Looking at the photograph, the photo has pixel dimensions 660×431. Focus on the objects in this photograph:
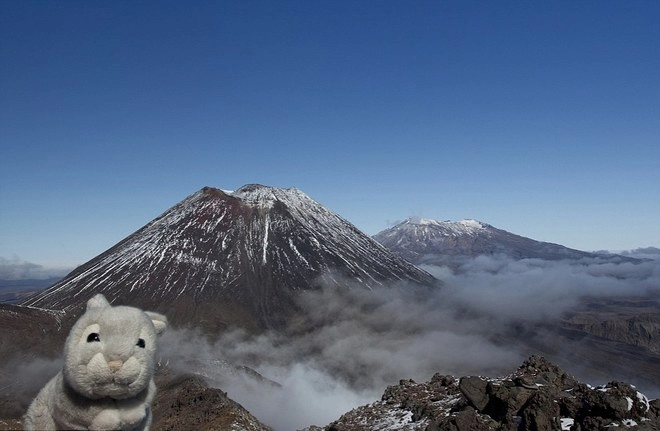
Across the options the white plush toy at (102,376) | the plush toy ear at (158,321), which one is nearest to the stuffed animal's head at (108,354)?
the white plush toy at (102,376)

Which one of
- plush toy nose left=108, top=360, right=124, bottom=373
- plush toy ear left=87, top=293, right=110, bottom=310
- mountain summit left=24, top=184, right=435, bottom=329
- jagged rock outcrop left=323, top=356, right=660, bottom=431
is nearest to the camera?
plush toy nose left=108, top=360, right=124, bottom=373

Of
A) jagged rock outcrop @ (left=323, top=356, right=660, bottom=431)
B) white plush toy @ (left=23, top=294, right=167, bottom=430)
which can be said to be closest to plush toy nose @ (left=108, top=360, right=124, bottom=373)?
white plush toy @ (left=23, top=294, right=167, bottom=430)

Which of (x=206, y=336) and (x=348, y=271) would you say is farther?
(x=348, y=271)

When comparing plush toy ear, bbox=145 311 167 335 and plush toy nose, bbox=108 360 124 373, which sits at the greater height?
plush toy ear, bbox=145 311 167 335

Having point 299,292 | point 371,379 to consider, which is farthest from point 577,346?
point 299,292

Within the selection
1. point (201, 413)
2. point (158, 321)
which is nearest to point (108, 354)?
point (158, 321)

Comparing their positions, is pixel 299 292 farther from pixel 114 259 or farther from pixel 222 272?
pixel 114 259

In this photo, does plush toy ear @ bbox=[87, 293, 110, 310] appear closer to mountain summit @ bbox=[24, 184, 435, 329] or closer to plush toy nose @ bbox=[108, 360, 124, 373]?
plush toy nose @ bbox=[108, 360, 124, 373]
